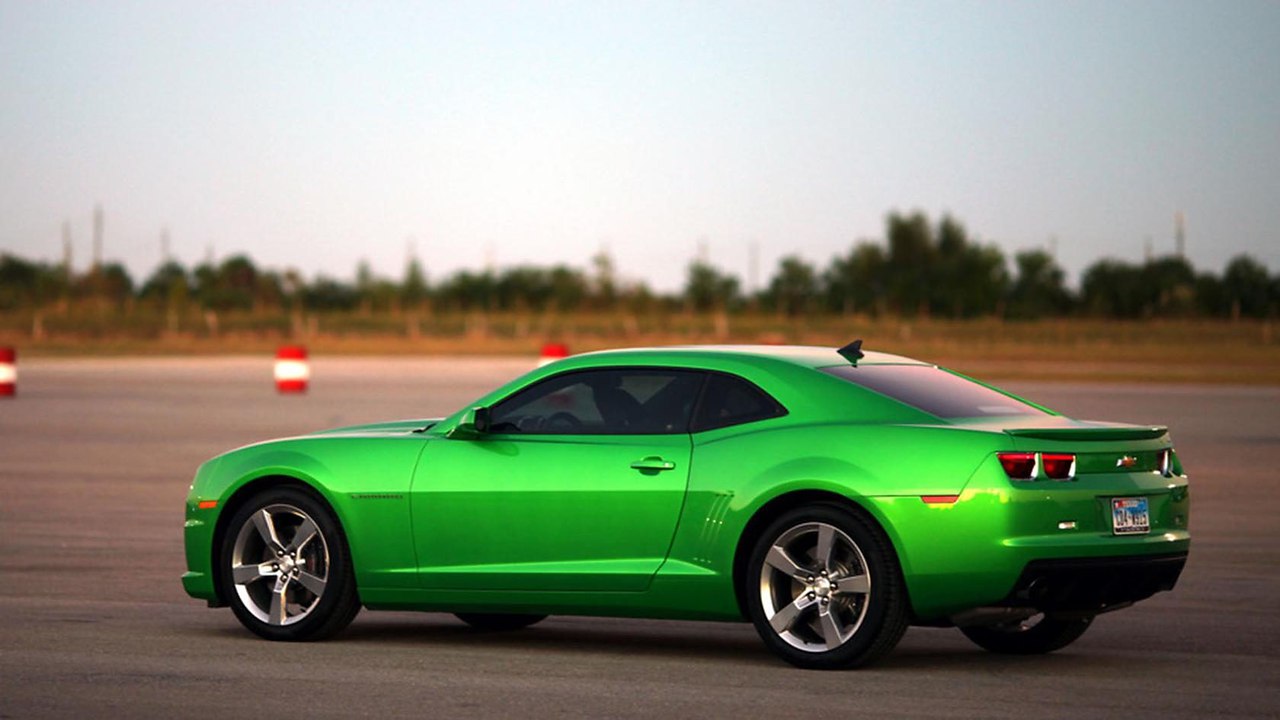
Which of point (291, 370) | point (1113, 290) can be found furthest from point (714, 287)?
point (291, 370)

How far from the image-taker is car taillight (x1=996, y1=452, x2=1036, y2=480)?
Answer: 8.32 m

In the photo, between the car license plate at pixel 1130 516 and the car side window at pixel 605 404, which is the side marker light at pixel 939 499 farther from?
the car side window at pixel 605 404

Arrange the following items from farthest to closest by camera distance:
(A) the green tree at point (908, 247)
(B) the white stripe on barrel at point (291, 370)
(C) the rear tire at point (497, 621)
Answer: (A) the green tree at point (908, 247)
(B) the white stripe on barrel at point (291, 370)
(C) the rear tire at point (497, 621)

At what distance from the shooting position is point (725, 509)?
881 cm

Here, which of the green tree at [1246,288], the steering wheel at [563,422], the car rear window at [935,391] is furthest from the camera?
the green tree at [1246,288]

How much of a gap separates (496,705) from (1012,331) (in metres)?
82.7

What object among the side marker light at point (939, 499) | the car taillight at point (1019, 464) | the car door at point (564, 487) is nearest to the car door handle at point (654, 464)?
the car door at point (564, 487)

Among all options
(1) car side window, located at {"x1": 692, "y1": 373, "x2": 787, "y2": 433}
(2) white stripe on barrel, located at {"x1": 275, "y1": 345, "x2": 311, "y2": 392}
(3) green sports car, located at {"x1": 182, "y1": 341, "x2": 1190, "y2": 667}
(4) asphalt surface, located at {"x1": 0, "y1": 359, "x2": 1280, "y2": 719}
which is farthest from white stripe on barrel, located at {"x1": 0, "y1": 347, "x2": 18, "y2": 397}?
(1) car side window, located at {"x1": 692, "y1": 373, "x2": 787, "y2": 433}

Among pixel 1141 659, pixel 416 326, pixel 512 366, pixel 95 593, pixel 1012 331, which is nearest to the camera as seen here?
pixel 1141 659


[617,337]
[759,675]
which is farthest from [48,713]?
[617,337]

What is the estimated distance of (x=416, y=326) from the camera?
95.7 m

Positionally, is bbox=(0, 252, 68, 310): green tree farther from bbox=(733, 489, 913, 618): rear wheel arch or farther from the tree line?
bbox=(733, 489, 913, 618): rear wheel arch

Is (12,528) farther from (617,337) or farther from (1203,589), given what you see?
(617,337)

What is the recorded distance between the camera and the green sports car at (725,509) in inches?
330
